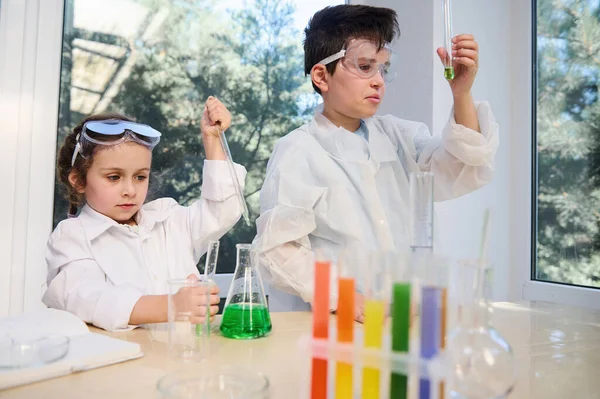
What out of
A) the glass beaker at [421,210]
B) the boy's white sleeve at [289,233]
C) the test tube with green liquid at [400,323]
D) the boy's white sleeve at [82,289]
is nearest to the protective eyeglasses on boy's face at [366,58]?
the boy's white sleeve at [289,233]

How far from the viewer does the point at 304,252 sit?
125 cm

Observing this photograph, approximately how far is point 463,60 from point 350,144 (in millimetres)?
354

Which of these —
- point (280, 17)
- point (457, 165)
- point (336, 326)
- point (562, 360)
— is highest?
point (280, 17)

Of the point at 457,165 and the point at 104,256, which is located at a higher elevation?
the point at 457,165

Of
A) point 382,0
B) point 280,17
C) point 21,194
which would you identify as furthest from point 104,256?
point 382,0

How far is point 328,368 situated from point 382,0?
1753 mm

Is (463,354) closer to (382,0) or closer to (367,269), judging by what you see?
(367,269)

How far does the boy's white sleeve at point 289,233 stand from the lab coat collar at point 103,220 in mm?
281

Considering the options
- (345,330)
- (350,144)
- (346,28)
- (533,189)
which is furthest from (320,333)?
(533,189)

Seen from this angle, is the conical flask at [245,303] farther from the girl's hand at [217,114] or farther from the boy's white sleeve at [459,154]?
the boy's white sleeve at [459,154]

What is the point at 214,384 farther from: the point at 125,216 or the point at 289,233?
the point at 125,216

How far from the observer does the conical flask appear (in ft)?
2.97

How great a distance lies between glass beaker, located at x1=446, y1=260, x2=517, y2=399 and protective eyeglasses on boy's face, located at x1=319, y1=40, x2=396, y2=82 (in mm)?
966

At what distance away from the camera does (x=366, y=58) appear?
138 cm
